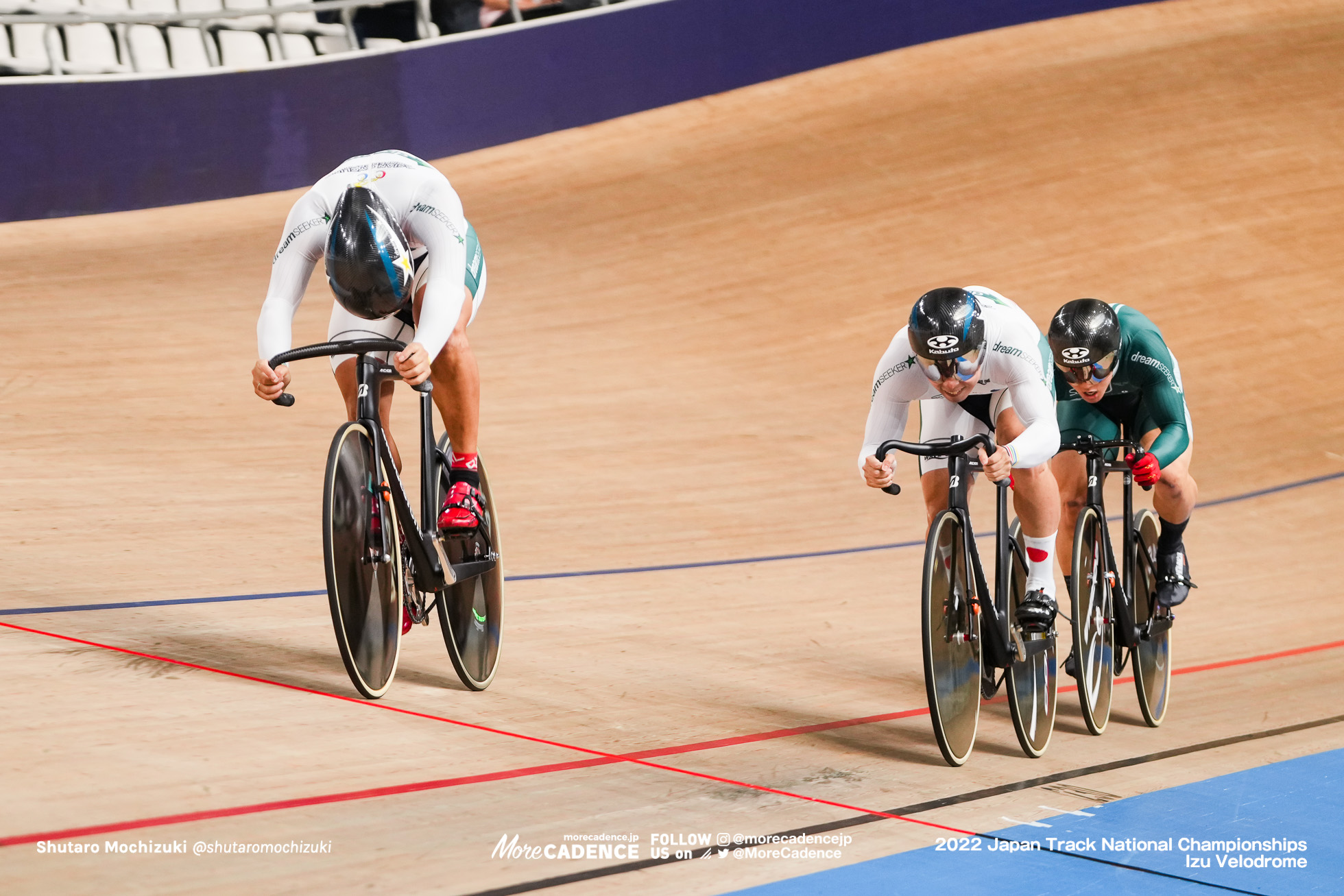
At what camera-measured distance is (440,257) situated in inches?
105

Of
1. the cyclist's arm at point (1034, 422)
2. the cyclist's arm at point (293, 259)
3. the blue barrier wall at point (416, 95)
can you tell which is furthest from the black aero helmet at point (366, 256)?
the blue barrier wall at point (416, 95)

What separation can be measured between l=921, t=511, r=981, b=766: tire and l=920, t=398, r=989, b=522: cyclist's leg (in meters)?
0.33

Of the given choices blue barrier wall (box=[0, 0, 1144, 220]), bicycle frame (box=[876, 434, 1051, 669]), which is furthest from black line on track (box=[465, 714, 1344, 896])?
blue barrier wall (box=[0, 0, 1144, 220])

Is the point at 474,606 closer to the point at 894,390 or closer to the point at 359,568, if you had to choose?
the point at 359,568

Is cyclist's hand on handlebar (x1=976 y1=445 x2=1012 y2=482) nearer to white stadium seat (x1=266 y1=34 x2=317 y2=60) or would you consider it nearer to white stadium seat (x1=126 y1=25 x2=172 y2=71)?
white stadium seat (x1=126 y1=25 x2=172 y2=71)

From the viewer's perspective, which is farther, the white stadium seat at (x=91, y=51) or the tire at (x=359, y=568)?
the white stadium seat at (x=91, y=51)

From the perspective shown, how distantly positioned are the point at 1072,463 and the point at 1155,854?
4.08 ft

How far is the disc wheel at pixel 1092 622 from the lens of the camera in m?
3.09

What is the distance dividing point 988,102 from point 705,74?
6.41 ft

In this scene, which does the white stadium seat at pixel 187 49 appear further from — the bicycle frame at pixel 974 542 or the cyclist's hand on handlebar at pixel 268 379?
the bicycle frame at pixel 974 542

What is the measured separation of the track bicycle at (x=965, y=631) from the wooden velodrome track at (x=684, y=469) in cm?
10

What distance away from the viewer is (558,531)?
15.2 ft

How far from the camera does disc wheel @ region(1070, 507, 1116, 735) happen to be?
3.09m

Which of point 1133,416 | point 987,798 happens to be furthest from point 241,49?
point 987,798
